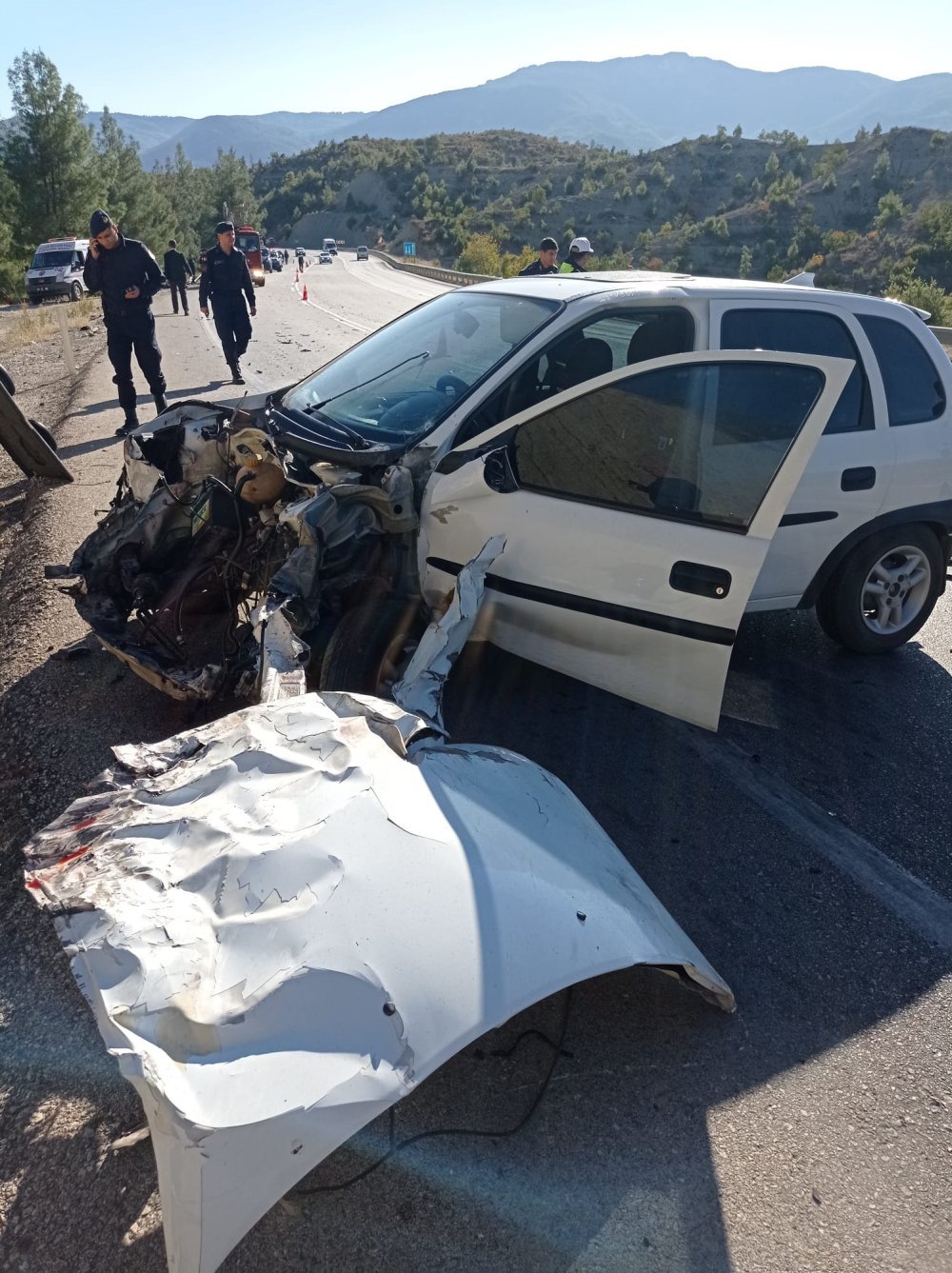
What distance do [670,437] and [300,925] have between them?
2.38m

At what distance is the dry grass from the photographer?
18792 millimetres

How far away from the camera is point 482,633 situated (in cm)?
378

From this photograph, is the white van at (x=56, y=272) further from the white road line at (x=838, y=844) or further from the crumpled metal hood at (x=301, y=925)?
the crumpled metal hood at (x=301, y=925)

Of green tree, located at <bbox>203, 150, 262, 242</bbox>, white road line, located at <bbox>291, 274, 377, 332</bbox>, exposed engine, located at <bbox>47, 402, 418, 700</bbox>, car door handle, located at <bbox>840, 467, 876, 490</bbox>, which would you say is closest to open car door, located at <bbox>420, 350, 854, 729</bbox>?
exposed engine, located at <bbox>47, 402, 418, 700</bbox>

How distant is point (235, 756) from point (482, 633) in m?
1.58

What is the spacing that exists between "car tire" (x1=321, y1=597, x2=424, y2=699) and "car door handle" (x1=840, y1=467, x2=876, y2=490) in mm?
2133

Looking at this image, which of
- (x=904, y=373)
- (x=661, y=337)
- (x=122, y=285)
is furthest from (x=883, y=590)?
(x=122, y=285)

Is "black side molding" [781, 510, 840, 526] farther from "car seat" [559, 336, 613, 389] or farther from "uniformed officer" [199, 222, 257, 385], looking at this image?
"uniformed officer" [199, 222, 257, 385]

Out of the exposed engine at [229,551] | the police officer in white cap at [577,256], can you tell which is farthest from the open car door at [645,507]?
the police officer in white cap at [577,256]

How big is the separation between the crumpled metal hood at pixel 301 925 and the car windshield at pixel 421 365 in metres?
1.93

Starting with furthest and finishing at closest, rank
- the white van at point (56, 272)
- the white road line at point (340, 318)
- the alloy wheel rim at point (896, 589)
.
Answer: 1. the white van at point (56, 272)
2. the white road line at point (340, 318)
3. the alloy wheel rim at point (896, 589)

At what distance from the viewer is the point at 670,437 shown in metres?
3.43

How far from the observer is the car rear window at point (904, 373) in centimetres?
441

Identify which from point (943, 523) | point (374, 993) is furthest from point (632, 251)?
point (374, 993)
